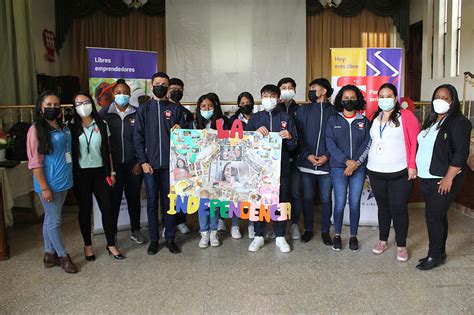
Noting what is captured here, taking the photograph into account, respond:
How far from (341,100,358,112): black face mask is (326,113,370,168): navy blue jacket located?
0.08m

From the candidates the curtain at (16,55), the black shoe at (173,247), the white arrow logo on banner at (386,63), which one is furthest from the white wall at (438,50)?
the curtain at (16,55)

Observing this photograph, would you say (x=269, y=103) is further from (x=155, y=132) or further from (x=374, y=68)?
(x=374, y=68)

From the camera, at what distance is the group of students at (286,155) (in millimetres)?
2957

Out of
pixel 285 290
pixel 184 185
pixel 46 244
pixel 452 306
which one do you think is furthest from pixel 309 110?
pixel 46 244

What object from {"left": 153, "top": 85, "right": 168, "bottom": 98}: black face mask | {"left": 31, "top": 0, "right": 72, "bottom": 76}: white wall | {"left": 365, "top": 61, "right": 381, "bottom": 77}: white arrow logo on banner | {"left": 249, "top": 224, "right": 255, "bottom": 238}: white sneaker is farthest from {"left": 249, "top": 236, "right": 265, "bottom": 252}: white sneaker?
{"left": 31, "top": 0, "right": 72, "bottom": 76}: white wall

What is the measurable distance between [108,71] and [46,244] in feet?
6.38

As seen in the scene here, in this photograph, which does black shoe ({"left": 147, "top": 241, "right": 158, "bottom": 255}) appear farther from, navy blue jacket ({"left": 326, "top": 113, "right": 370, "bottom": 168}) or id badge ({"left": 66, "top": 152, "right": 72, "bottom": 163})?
navy blue jacket ({"left": 326, "top": 113, "right": 370, "bottom": 168})

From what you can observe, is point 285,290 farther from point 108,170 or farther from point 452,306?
point 108,170

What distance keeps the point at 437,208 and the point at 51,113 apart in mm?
2917

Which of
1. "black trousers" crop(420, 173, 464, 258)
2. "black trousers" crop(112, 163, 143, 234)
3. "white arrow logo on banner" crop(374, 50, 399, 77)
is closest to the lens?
"black trousers" crop(420, 173, 464, 258)

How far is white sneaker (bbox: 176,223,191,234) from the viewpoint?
406 cm

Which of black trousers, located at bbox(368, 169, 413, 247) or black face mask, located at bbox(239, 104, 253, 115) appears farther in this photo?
black face mask, located at bbox(239, 104, 253, 115)

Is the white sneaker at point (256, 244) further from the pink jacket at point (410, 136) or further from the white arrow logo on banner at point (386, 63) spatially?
the white arrow logo on banner at point (386, 63)

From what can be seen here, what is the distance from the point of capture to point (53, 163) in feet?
9.73
